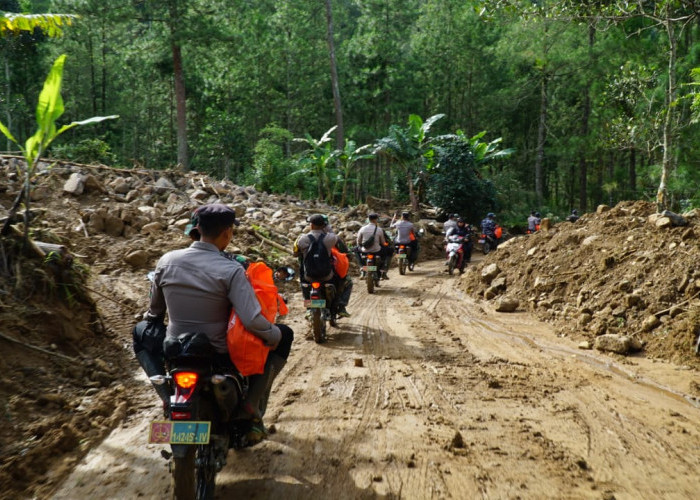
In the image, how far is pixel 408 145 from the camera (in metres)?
21.5

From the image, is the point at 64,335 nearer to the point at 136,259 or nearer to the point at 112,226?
the point at 136,259

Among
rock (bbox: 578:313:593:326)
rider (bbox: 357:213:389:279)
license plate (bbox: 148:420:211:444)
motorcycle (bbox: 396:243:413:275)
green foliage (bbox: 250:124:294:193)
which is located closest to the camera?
license plate (bbox: 148:420:211:444)

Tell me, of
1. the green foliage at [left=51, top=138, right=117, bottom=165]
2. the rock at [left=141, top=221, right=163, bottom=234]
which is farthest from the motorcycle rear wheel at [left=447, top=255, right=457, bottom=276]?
the green foliage at [left=51, top=138, right=117, bottom=165]

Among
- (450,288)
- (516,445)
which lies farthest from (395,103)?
(516,445)

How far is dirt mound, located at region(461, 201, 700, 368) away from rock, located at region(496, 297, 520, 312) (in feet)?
0.36

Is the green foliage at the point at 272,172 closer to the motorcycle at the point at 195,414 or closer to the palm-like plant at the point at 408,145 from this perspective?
the palm-like plant at the point at 408,145

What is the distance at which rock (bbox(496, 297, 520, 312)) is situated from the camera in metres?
9.13

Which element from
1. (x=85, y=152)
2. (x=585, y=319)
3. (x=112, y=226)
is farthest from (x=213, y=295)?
(x=85, y=152)

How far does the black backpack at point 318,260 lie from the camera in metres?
7.17

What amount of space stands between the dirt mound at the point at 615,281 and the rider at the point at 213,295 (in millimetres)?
4866

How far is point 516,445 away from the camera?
3764 mm

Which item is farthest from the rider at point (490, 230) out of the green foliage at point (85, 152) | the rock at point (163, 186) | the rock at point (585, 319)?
the green foliage at point (85, 152)

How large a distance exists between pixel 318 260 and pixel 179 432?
4.52m

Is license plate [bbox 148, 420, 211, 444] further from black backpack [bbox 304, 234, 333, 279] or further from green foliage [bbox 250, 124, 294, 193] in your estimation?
green foliage [bbox 250, 124, 294, 193]
